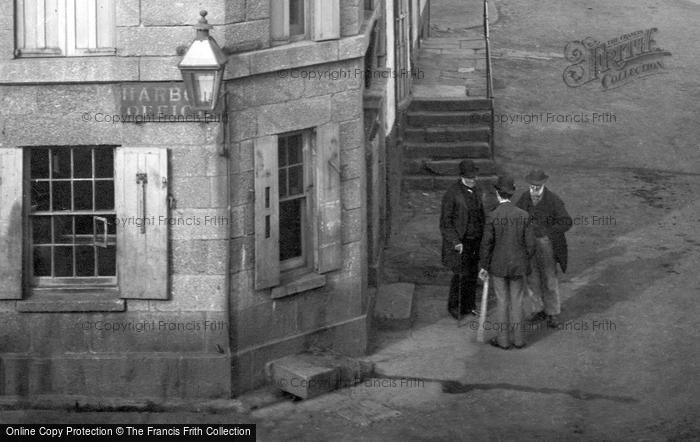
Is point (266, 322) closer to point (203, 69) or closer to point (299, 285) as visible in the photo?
point (299, 285)

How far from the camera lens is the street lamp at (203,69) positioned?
12.6 metres

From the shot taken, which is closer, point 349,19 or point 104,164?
point 104,164

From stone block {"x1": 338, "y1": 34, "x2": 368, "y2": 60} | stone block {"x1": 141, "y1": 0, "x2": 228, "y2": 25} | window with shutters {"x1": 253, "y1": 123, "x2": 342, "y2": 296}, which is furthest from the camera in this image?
stone block {"x1": 338, "y1": 34, "x2": 368, "y2": 60}

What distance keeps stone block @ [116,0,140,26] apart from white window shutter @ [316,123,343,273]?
2.47m

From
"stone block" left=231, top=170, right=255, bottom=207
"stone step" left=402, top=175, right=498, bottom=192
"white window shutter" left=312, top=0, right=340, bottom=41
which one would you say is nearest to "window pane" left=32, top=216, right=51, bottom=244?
"stone block" left=231, top=170, right=255, bottom=207

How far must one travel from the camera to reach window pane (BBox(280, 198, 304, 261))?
48.1 feet

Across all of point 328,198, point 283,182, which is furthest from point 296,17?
point 328,198

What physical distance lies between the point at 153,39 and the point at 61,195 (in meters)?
1.98

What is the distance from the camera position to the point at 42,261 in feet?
45.9

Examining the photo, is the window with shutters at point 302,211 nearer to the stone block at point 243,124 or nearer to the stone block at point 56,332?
the stone block at point 243,124

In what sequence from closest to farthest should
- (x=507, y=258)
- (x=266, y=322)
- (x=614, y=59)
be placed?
(x=266, y=322) < (x=507, y=258) < (x=614, y=59)

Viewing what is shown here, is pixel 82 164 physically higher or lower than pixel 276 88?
lower

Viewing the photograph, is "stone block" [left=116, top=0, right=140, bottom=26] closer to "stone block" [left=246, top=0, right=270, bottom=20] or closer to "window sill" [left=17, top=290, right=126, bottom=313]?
"stone block" [left=246, top=0, right=270, bottom=20]

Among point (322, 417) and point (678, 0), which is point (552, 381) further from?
point (678, 0)
